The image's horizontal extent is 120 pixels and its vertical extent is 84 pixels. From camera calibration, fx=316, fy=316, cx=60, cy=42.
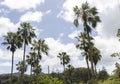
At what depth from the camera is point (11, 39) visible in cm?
6506

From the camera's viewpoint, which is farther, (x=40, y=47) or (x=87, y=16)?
(x=40, y=47)

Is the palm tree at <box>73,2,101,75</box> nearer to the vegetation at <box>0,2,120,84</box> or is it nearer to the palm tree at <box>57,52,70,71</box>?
the vegetation at <box>0,2,120,84</box>

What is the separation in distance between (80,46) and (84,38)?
6.03ft

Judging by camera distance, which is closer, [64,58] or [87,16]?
[87,16]

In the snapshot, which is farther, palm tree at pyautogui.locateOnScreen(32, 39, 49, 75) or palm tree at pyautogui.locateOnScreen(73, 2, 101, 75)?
palm tree at pyautogui.locateOnScreen(32, 39, 49, 75)

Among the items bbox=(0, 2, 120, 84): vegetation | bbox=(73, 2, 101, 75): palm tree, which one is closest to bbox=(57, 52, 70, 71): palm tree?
bbox=(0, 2, 120, 84): vegetation

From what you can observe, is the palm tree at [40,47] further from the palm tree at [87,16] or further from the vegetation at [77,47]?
the palm tree at [87,16]

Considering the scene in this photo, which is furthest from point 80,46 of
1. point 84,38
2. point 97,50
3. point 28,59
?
point 28,59

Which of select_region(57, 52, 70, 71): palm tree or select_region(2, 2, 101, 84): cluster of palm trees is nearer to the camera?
select_region(2, 2, 101, 84): cluster of palm trees

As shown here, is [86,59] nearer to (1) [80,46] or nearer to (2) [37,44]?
(1) [80,46]

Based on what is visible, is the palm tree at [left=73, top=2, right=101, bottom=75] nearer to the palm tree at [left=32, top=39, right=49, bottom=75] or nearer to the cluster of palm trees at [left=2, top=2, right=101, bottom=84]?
the cluster of palm trees at [left=2, top=2, right=101, bottom=84]

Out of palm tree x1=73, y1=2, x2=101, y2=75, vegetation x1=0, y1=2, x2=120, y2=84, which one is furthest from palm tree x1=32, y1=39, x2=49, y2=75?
palm tree x1=73, y1=2, x2=101, y2=75

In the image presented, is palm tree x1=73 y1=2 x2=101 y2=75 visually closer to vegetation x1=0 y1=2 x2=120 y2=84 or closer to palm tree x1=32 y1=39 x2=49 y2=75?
vegetation x1=0 y1=2 x2=120 y2=84

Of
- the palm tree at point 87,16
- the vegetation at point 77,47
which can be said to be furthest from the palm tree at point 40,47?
the palm tree at point 87,16
